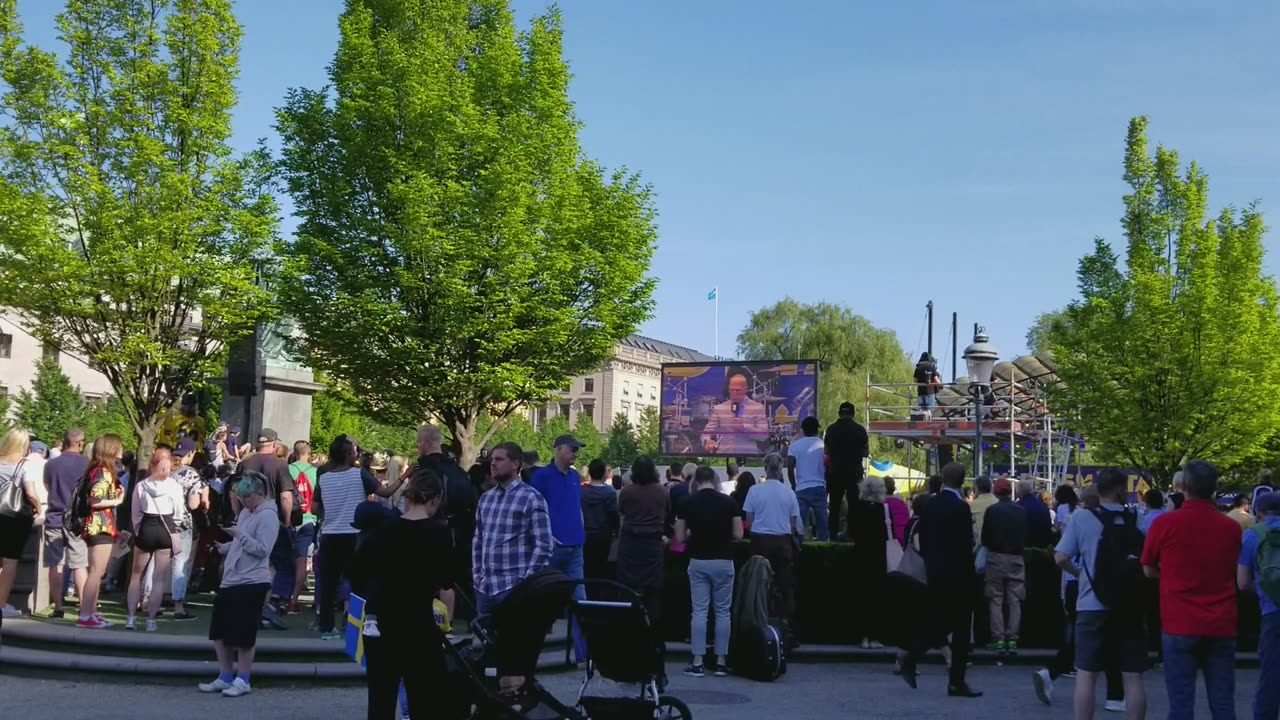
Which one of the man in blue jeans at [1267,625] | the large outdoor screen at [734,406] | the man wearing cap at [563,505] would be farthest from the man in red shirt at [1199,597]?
the large outdoor screen at [734,406]

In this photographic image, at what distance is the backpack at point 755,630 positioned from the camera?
11.9 metres

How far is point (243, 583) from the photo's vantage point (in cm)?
974

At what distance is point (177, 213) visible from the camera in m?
24.6

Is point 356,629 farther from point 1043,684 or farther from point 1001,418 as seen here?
point 1001,418

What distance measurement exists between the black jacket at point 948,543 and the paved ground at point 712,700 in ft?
3.41

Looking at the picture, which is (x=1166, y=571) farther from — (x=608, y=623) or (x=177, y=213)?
(x=177, y=213)

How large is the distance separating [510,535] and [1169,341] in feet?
88.1

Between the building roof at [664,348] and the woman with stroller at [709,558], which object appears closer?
the woman with stroller at [709,558]

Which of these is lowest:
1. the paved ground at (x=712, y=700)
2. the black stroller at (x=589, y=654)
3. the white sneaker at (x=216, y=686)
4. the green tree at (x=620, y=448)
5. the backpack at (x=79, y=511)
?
the paved ground at (x=712, y=700)

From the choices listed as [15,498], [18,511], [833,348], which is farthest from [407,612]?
[833,348]

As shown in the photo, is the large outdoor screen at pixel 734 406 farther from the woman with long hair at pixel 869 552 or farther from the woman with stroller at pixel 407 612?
the woman with stroller at pixel 407 612

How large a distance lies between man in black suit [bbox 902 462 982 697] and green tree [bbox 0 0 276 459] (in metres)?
17.6

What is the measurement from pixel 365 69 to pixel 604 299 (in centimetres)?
813

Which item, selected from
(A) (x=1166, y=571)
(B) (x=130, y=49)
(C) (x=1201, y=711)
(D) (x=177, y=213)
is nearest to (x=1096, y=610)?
(A) (x=1166, y=571)
